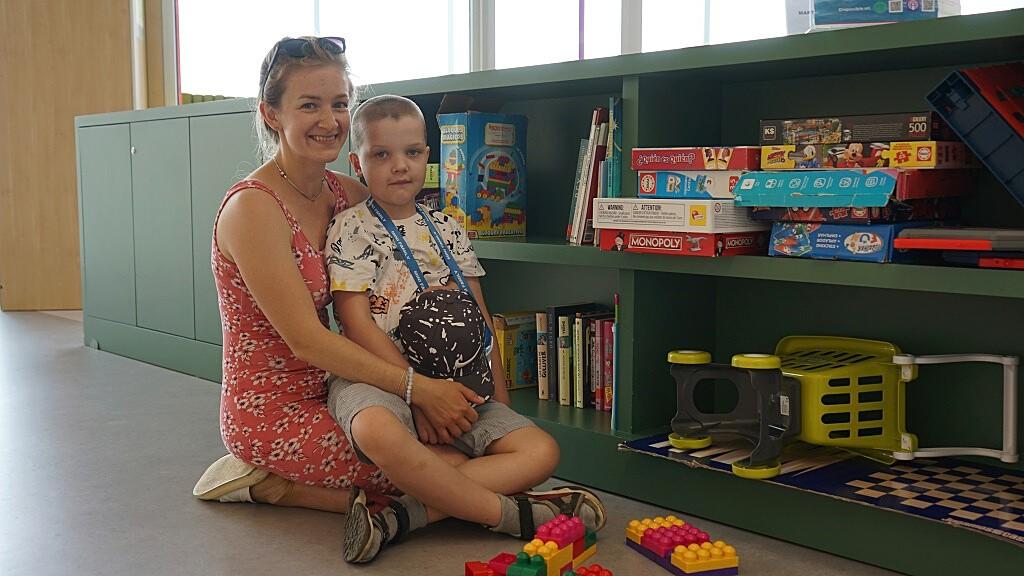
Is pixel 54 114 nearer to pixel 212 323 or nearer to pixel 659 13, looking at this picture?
pixel 212 323

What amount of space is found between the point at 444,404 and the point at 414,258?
29cm

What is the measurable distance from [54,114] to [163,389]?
2333mm

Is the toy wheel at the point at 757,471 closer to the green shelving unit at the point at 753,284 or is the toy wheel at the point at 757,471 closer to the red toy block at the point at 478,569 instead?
the green shelving unit at the point at 753,284

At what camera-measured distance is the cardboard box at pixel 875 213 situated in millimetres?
1646

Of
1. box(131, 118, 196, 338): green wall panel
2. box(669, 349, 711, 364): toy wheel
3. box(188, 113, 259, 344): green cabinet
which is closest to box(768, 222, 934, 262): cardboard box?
box(669, 349, 711, 364): toy wheel

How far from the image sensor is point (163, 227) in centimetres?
344

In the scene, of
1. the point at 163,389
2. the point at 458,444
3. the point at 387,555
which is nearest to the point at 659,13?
the point at 163,389

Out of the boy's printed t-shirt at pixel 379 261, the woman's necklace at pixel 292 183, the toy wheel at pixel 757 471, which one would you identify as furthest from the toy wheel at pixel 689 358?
the woman's necklace at pixel 292 183

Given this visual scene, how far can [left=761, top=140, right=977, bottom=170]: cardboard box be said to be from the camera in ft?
5.35

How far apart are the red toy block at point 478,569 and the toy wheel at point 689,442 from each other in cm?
52

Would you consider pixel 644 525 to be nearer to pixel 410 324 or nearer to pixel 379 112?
pixel 410 324

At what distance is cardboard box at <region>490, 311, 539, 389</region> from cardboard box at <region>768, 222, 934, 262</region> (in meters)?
0.79

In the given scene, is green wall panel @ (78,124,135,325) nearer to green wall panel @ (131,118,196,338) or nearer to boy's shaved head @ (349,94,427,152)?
green wall panel @ (131,118,196,338)

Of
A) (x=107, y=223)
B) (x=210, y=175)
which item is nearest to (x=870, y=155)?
(x=210, y=175)
